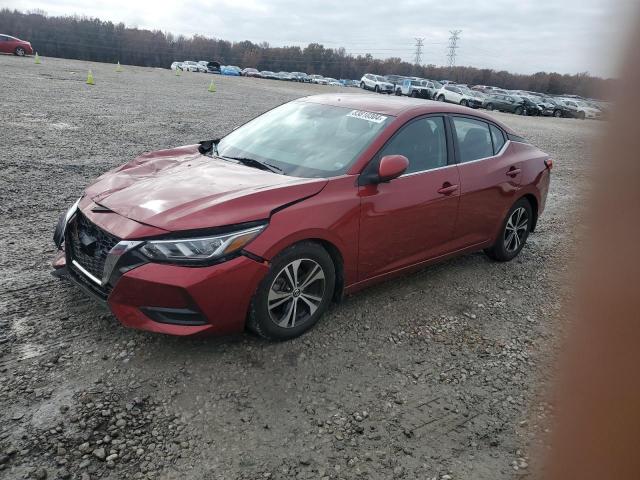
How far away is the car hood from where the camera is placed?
3234 millimetres

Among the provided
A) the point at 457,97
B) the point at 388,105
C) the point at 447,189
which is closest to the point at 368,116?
the point at 388,105

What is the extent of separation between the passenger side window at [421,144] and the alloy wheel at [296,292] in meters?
1.10

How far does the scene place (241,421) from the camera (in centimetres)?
282

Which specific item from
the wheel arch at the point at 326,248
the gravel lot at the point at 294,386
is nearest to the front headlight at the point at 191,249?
→ the wheel arch at the point at 326,248

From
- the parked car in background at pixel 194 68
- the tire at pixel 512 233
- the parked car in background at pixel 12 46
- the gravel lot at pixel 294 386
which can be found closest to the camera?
the gravel lot at pixel 294 386

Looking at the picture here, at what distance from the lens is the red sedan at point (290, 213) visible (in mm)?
3154

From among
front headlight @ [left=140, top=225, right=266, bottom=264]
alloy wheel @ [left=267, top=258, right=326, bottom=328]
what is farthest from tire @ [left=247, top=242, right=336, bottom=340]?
front headlight @ [left=140, top=225, right=266, bottom=264]

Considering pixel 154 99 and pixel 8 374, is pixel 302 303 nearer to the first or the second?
pixel 8 374

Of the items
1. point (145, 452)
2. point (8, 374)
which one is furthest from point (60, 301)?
point (145, 452)

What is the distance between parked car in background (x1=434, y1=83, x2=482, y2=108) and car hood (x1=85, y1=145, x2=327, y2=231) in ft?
112

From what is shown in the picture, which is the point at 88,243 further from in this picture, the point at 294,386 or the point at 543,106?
the point at 543,106

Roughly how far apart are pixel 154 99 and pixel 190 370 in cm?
1702

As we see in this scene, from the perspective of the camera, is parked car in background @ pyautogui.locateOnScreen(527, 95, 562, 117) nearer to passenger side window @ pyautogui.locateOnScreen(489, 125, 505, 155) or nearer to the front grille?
passenger side window @ pyautogui.locateOnScreen(489, 125, 505, 155)

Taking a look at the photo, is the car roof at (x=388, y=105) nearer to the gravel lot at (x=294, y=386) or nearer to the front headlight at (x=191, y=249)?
the gravel lot at (x=294, y=386)
